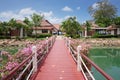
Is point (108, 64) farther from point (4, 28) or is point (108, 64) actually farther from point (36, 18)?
point (36, 18)

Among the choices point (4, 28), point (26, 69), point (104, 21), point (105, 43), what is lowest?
point (105, 43)

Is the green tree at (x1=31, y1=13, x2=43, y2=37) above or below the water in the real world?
above

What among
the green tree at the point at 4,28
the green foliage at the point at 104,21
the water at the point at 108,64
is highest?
the green foliage at the point at 104,21

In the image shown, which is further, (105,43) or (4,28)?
(4,28)

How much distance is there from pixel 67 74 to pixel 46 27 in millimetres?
47382

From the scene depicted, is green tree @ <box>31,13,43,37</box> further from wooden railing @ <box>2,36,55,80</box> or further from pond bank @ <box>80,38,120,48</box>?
wooden railing @ <box>2,36,55,80</box>

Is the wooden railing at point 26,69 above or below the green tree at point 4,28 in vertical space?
below

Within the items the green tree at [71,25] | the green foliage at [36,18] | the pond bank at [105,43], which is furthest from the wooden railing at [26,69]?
the green foliage at [36,18]

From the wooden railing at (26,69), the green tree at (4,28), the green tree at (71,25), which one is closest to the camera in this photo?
the wooden railing at (26,69)

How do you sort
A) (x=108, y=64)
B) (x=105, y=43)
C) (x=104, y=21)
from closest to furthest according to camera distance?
(x=108, y=64), (x=105, y=43), (x=104, y=21)

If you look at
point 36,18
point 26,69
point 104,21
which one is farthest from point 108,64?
point 104,21

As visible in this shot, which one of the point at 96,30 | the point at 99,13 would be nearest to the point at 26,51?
the point at 96,30

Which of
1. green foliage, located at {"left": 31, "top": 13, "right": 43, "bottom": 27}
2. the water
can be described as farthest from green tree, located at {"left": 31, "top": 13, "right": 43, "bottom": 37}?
the water

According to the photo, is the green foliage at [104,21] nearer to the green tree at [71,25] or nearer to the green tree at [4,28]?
the green tree at [71,25]
